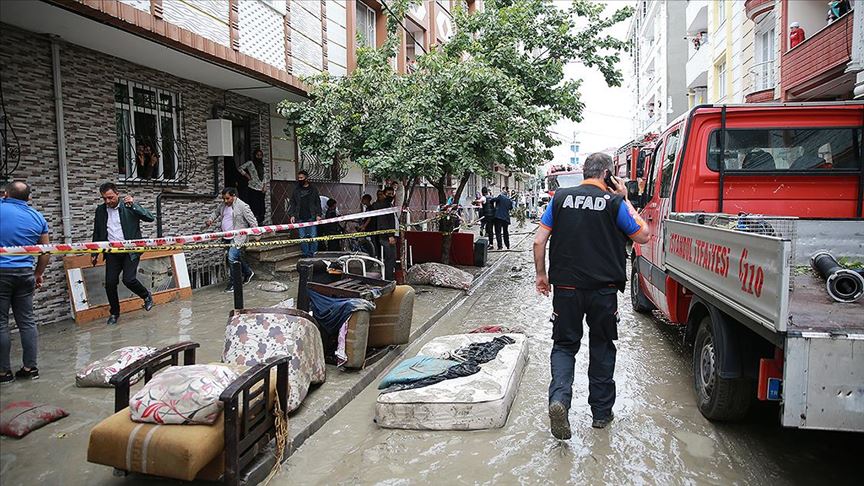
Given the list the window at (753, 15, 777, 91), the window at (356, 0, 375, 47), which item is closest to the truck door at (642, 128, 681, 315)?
the window at (356, 0, 375, 47)

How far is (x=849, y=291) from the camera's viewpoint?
11.6 feet

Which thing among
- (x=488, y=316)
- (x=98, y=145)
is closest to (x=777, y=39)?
(x=488, y=316)

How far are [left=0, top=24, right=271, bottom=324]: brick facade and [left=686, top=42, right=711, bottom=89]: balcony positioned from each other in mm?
21088

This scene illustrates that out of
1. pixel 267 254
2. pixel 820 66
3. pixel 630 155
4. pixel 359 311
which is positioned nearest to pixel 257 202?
pixel 267 254

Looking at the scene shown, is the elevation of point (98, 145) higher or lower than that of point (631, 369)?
higher

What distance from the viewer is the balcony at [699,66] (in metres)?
23.1

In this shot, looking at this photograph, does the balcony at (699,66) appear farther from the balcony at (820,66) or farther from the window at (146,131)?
the window at (146,131)

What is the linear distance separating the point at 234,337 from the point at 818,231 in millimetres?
4654

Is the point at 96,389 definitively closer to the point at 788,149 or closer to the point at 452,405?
the point at 452,405

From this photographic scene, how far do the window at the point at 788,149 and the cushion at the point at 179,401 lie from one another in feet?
16.1

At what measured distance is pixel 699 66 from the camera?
24266mm

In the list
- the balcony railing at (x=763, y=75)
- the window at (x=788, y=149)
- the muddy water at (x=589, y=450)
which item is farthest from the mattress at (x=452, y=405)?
the balcony railing at (x=763, y=75)

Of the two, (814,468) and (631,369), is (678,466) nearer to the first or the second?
(814,468)

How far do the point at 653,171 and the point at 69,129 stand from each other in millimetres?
7489
